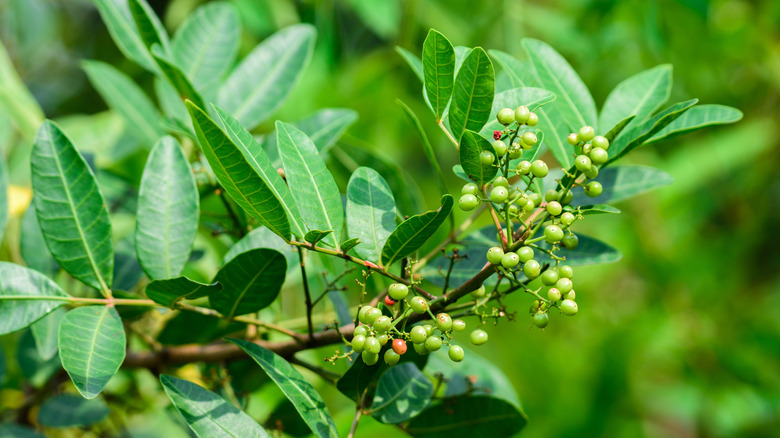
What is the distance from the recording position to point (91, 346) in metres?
0.81

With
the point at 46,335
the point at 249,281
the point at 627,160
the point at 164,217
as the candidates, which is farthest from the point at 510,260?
the point at 627,160

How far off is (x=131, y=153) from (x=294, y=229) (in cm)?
Answer: 96

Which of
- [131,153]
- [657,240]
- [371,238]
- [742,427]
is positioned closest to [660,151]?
[657,240]

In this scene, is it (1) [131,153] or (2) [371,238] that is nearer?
(2) [371,238]

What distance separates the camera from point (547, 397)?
2.87 meters

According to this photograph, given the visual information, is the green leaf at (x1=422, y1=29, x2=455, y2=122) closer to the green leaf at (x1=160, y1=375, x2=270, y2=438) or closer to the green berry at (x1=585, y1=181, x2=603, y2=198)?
the green berry at (x1=585, y1=181, x2=603, y2=198)

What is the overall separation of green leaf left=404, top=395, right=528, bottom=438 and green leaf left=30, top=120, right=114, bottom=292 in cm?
54

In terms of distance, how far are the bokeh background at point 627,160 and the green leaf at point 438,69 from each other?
1414mm

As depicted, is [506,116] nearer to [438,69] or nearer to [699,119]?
[438,69]

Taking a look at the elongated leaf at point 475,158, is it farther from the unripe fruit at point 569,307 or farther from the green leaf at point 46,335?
the green leaf at point 46,335

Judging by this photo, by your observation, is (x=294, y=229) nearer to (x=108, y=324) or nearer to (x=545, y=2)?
(x=108, y=324)

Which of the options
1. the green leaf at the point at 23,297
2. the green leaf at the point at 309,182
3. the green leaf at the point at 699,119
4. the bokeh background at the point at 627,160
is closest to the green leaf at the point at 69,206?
the green leaf at the point at 23,297

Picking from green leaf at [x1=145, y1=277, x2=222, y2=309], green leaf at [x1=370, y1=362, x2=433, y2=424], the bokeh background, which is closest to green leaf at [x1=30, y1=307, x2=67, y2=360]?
green leaf at [x1=145, y1=277, x2=222, y2=309]

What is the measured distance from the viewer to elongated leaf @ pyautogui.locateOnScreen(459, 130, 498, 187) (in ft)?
2.34
